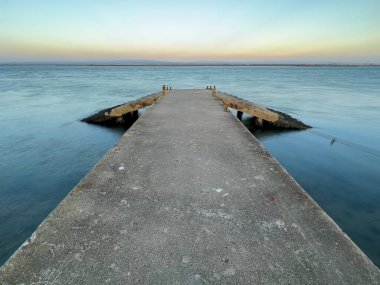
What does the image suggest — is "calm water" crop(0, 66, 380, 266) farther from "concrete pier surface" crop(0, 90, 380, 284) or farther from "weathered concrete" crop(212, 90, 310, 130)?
"concrete pier surface" crop(0, 90, 380, 284)

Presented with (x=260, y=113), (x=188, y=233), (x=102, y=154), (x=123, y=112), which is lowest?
(x=102, y=154)

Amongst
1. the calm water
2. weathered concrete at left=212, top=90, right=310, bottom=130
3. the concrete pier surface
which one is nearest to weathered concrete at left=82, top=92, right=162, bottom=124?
the calm water

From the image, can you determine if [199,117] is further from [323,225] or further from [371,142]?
[371,142]

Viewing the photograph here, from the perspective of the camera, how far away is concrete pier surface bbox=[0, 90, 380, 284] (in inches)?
82.7

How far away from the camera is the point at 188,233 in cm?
256

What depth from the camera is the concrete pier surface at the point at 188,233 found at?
6.89ft

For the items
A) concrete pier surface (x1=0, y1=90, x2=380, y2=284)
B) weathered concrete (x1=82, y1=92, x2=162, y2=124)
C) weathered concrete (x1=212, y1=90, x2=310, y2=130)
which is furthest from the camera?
weathered concrete (x1=82, y1=92, x2=162, y2=124)

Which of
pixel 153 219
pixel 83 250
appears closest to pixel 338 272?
pixel 153 219

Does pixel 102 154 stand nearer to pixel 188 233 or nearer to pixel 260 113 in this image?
pixel 260 113

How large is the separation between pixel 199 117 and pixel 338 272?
245 inches

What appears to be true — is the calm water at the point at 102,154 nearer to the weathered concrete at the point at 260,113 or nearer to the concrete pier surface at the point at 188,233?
the weathered concrete at the point at 260,113

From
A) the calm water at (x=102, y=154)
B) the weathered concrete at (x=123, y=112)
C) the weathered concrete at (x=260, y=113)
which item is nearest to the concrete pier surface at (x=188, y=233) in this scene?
the calm water at (x=102, y=154)

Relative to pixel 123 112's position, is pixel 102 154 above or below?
below

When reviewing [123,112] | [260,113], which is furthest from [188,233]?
[123,112]
